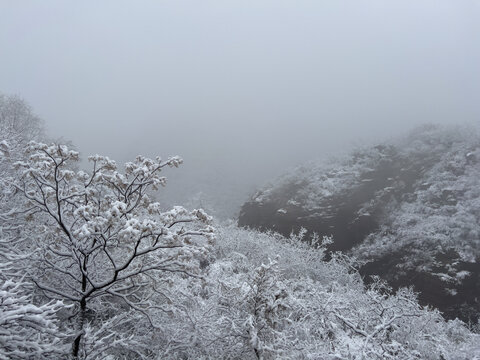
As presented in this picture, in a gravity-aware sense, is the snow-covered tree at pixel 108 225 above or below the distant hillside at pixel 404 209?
above

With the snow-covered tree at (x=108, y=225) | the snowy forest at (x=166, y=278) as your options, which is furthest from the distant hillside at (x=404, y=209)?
the snow-covered tree at (x=108, y=225)

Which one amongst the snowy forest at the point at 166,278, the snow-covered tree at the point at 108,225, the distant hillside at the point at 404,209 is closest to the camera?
the snow-covered tree at the point at 108,225

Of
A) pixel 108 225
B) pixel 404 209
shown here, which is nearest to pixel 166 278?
pixel 108 225

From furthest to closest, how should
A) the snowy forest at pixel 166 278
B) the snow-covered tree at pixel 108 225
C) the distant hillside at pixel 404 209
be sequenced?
the distant hillside at pixel 404 209
the snowy forest at pixel 166 278
the snow-covered tree at pixel 108 225

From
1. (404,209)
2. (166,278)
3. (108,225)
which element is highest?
(108,225)

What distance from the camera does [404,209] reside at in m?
41.5

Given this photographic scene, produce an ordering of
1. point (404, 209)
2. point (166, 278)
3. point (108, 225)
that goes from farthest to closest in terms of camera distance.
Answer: point (404, 209)
point (166, 278)
point (108, 225)

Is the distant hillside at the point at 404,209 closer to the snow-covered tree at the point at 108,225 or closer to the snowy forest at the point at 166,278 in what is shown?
the snowy forest at the point at 166,278

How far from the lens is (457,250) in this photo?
31250mm

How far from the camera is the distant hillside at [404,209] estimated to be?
2967 centimetres

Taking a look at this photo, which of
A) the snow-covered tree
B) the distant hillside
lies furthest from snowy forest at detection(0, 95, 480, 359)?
the distant hillside

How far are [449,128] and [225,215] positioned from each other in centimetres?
4339

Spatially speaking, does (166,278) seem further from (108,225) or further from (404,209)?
(404,209)

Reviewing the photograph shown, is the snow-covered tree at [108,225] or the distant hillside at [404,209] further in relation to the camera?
the distant hillside at [404,209]
